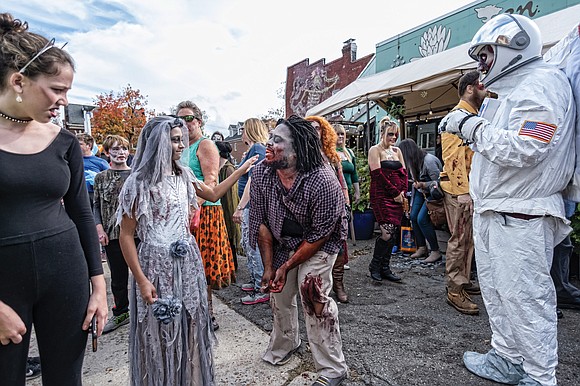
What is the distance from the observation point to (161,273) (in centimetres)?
190

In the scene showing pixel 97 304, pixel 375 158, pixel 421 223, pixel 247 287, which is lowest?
pixel 247 287

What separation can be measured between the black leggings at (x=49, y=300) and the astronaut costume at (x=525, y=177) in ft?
7.10

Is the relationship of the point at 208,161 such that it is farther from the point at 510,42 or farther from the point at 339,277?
the point at 510,42

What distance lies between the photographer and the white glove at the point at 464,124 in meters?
2.16

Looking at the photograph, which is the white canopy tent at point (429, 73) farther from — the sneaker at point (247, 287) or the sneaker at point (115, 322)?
the sneaker at point (115, 322)

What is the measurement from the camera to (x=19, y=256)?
4.08 ft

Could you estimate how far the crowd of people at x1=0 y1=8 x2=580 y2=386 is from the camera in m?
1.27

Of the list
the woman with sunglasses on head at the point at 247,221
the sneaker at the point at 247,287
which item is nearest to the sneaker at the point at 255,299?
the woman with sunglasses on head at the point at 247,221

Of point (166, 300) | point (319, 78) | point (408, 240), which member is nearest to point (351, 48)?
point (319, 78)

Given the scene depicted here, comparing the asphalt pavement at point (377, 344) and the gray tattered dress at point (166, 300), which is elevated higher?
the gray tattered dress at point (166, 300)

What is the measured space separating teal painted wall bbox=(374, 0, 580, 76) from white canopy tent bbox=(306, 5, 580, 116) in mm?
3239

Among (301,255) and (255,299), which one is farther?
(255,299)

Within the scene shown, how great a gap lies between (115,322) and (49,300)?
2218mm

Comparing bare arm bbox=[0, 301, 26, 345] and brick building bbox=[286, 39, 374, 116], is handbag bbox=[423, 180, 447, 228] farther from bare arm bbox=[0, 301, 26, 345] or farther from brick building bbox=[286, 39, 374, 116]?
brick building bbox=[286, 39, 374, 116]
